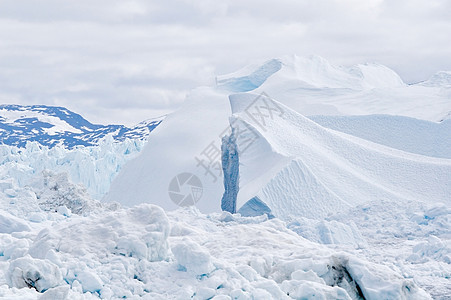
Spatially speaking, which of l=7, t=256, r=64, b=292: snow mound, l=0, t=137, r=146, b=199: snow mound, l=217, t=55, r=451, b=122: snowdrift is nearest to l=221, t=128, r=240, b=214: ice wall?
l=217, t=55, r=451, b=122: snowdrift

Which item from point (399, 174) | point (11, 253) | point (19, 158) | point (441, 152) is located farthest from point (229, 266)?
point (19, 158)

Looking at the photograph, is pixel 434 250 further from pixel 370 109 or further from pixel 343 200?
pixel 370 109

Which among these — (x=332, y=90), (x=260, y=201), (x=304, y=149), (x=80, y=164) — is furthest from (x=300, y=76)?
(x=260, y=201)

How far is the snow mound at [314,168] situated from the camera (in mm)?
14711

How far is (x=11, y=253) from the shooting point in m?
6.44

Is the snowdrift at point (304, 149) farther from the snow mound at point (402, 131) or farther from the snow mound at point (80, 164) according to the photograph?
the snow mound at point (80, 164)

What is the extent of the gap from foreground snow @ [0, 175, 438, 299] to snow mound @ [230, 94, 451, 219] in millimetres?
7652

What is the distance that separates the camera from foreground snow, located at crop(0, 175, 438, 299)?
17.6ft

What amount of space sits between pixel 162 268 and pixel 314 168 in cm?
1041

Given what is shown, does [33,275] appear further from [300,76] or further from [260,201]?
[300,76]

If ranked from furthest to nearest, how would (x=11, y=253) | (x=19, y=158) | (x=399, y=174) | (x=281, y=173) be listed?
(x=19, y=158) → (x=399, y=174) → (x=281, y=173) → (x=11, y=253)

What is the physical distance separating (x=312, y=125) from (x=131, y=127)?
46.0 meters

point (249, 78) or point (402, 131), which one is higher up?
point (249, 78)

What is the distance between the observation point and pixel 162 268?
585 cm
